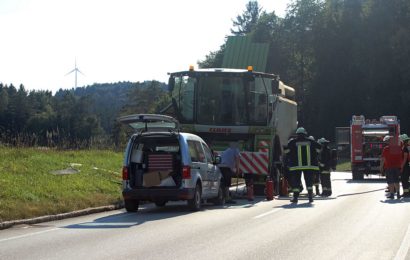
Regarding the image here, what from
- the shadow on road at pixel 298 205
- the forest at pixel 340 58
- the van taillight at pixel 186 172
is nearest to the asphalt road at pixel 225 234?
the shadow on road at pixel 298 205

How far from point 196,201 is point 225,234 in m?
5.03

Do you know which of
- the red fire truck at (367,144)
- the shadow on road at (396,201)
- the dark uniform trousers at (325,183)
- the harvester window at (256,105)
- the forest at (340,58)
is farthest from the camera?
the forest at (340,58)

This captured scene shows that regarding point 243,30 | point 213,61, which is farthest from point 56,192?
point 243,30

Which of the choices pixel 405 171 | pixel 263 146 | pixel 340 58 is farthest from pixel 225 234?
pixel 340 58

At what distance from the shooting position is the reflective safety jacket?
65.7 feet

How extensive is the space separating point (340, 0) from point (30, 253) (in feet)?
232

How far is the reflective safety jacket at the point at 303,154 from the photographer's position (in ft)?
65.7

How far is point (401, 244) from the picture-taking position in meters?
11.1

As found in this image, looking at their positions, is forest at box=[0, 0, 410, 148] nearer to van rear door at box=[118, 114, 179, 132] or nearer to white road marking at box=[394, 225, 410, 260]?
van rear door at box=[118, 114, 179, 132]

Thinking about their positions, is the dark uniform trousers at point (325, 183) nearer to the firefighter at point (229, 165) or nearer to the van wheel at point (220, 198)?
the firefighter at point (229, 165)

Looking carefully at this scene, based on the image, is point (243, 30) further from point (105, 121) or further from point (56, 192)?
point (56, 192)

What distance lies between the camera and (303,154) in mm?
20062

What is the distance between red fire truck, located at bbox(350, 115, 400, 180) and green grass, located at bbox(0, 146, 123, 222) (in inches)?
585

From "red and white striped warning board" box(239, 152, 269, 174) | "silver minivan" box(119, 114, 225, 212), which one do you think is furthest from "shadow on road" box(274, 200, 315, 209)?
"red and white striped warning board" box(239, 152, 269, 174)
